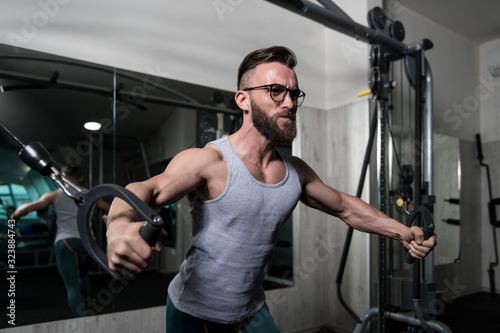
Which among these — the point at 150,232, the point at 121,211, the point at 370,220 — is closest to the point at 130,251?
the point at 150,232

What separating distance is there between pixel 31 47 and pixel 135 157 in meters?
0.91

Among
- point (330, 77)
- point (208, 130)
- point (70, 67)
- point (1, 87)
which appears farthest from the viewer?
point (330, 77)

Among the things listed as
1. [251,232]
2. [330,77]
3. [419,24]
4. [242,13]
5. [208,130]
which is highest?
[419,24]

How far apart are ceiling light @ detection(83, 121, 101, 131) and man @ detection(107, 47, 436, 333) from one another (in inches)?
49.7

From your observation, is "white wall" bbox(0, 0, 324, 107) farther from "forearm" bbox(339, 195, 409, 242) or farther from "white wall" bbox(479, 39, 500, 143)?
"white wall" bbox(479, 39, 500, 143)

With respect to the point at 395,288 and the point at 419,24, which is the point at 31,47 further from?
the point at 419,24

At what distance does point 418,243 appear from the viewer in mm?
1509

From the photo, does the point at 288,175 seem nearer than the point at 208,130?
Yes

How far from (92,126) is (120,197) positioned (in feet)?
6.10

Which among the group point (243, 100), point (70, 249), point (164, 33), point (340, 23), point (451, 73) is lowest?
point (70, 249)

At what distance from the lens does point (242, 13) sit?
324cm

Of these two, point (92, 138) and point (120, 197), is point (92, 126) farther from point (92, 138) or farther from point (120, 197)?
point (120, 197)

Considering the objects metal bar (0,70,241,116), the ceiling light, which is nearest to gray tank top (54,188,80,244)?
the ceiling light

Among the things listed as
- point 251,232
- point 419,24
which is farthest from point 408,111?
point 251,232
